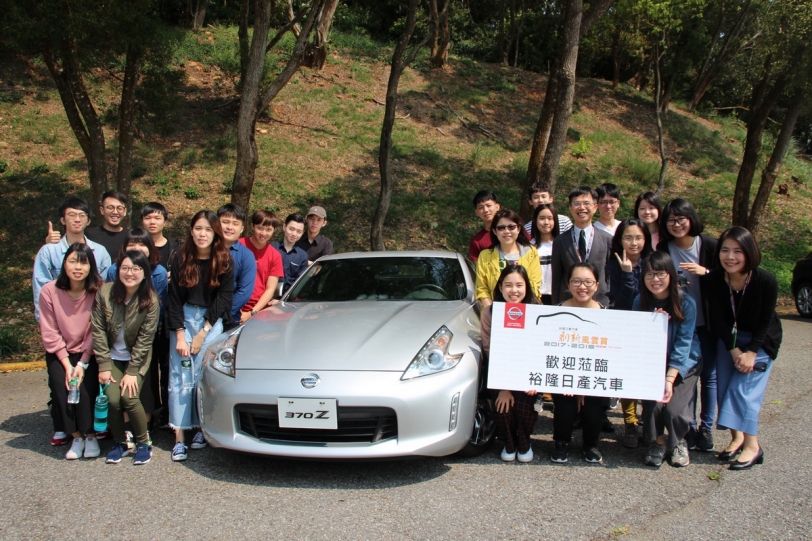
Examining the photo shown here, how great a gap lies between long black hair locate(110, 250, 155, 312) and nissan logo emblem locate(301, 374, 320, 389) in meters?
1.40

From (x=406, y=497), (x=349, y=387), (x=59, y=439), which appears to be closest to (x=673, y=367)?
(x=406, y=497)

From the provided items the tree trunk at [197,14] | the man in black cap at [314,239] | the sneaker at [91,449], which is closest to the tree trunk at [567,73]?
the man in black cap at [314,239]

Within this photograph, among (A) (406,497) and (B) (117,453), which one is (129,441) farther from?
(A) (406,497)

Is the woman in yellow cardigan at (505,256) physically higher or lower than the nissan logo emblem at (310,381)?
higher

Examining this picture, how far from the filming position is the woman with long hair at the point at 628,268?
454cm

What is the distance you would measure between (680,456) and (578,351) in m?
0.98

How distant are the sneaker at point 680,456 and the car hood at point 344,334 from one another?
62.6 inches

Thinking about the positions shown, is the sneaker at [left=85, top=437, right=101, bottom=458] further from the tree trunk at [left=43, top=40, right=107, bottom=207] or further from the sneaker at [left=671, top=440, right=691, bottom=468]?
the tree trunk at [left=43, top=40, right=107, bottom=207]

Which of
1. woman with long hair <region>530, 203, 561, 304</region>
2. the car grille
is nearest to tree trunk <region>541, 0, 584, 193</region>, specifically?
woman with long hair <region>530, 203, 561, 304</region>

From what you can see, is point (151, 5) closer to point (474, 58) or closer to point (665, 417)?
point (665, 417)

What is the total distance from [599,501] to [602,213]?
8.29 ft

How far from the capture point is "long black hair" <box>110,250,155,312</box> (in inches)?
167

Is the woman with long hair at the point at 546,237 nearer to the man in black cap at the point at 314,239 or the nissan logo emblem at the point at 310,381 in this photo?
the man in black cap at the point at 314,239

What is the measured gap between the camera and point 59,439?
14.9 ft
